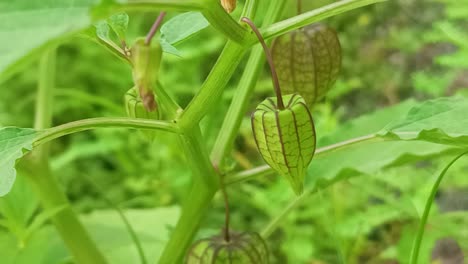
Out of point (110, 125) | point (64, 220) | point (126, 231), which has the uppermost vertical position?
point (110, 125)

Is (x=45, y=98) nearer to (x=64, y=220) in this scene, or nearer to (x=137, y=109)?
(x=64, y=220)

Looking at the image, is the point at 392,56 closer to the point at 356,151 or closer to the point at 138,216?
the point at 138,216

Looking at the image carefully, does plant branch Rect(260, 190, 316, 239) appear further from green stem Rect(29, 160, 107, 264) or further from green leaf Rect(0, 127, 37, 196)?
green leaf Rect(0, 127, 37, 196)

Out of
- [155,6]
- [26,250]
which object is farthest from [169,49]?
[26,250]

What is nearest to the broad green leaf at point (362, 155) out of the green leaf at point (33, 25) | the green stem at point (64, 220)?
the green stem at point (64, 220)

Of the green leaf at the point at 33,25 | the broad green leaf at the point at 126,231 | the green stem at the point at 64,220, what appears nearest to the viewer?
the green leaf at the point at 33,25

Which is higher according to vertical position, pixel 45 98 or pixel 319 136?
pixel 45 98

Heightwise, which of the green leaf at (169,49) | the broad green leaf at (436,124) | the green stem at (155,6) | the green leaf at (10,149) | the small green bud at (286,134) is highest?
the green stem at (155,6)

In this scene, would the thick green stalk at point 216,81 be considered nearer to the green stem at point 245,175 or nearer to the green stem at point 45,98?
the green stem at point 245,175
